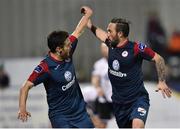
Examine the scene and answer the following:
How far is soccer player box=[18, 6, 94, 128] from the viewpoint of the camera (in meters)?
9.40

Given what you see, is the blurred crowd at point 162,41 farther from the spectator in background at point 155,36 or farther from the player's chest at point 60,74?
the player's chest at point 60,74

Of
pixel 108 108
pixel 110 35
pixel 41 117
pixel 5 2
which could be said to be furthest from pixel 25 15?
pixel 110 35

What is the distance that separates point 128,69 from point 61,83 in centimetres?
108

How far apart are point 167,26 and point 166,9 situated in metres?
0.40

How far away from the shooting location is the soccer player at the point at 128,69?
9.94 meters

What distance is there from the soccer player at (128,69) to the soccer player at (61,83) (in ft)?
2.41

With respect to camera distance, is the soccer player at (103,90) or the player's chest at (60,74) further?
the soccer player at (103,90)

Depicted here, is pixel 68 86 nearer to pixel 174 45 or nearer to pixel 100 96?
pixel 100 96

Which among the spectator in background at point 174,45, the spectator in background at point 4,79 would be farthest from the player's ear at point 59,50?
the spectator in background at point 174,45

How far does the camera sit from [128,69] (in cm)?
1002

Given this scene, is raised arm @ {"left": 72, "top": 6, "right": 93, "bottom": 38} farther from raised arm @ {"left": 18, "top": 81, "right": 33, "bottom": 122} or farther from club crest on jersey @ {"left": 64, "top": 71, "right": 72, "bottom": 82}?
raised arm @ {"left": 18, "top": 81, "right": 33, "bottom": 122}

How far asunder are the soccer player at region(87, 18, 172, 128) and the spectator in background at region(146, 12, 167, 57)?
679 centimetres

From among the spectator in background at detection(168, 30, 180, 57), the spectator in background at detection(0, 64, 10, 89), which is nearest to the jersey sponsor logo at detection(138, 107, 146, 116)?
the spectator in background at detection(0, 64, 10, 89)

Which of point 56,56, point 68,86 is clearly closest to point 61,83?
point 68,86
